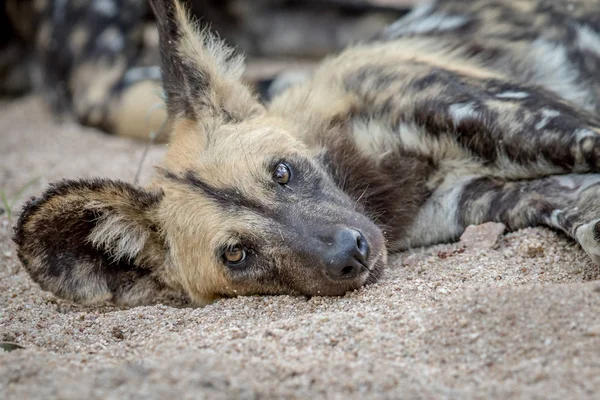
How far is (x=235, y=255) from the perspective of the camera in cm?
260

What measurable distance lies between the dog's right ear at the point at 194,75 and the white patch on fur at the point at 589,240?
4.28 feet

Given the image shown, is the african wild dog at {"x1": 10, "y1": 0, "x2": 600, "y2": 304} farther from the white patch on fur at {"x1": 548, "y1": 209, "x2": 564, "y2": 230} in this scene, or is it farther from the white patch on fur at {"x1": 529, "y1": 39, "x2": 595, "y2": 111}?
the white patch on fur at {"x1": 529, "y1": 39, "x2": 595, "y2": 111}

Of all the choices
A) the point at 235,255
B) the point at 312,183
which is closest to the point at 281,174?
the point at 312,183

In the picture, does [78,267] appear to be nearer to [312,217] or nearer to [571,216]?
[312,217]

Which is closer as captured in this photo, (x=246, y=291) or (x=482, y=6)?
(x=246, y=291)

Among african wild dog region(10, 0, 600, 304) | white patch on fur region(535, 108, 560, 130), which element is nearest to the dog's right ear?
african wild dog region(10, 0, 600, 304)

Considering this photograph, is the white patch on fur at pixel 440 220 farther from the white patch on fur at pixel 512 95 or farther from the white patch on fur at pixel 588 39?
the white patch on fur at pixel 588 39

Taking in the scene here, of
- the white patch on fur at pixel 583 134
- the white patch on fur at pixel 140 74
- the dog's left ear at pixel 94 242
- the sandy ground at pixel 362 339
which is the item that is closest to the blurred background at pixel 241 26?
the white patch on fur at pixel 140 74

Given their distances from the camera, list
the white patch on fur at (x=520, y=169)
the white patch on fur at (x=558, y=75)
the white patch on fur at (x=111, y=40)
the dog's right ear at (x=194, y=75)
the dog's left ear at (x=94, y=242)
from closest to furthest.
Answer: the dog's left ear at (x=94, y=242) < the white patch on fur at (x=520, y=169) < the dog's right ear at (x=194, y=75) < the white patch on fur at (x=558, y=75) < the white patch on fur at (x=111, y=40)

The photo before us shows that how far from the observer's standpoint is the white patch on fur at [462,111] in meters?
2.78

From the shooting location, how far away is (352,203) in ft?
9.03

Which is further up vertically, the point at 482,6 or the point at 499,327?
the point at 482,6

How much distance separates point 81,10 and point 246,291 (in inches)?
129

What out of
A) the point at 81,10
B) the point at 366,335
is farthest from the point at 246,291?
the point at 81,10
